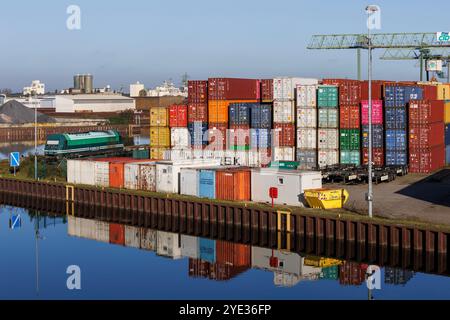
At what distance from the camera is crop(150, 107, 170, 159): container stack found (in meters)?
73.1

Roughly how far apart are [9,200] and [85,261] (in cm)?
2728

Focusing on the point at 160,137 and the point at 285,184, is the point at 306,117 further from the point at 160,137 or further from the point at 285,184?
the point at 285,184

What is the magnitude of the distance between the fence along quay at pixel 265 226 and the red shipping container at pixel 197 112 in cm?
1396

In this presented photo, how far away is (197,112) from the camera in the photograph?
236ft

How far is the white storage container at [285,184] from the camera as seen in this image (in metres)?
50.2

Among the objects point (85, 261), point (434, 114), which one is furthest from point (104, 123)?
point (85, 261)

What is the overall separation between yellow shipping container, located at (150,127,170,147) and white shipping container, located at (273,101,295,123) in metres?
11.7

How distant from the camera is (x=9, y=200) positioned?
6981cm

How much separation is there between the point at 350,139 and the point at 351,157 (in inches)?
63.4

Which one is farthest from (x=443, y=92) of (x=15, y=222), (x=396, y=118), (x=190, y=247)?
(x=15, y=222)

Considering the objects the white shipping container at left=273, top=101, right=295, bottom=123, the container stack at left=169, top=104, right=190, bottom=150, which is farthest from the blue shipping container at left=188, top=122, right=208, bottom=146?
the white shipping container at left=273, top=101, right=295, bottom=123

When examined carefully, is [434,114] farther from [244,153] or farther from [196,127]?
[196,127]

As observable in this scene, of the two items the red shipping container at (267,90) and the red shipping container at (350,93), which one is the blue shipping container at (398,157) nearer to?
the red shipping container at (350,93)

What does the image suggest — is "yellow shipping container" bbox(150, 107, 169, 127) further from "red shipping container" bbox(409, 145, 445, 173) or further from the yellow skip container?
the yellow skip container
